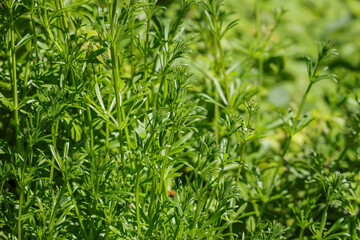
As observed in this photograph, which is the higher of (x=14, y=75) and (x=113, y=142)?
(x=14, y=75)

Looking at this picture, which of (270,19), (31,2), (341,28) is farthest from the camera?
(341,28)

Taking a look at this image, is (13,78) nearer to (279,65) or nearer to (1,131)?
(1,131)

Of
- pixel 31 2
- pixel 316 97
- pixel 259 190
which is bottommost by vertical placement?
pixel 316 97

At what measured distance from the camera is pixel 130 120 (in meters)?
1.28

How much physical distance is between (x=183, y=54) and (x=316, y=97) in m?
2.47

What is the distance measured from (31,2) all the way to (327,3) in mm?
4546

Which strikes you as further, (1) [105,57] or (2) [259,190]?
(2) [259,190]

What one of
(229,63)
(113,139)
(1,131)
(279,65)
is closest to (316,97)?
(279,65)

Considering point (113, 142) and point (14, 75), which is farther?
point (113, 142)

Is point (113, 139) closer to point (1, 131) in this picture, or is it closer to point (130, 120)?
point (130, 120)

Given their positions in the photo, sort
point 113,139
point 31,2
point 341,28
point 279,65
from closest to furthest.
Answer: point 31,2, point 113,139, point 279,65, point 341,28

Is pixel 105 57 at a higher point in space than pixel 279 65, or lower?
higher

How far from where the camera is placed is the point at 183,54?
1.30m

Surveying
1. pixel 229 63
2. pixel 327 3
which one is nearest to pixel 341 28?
pixel 327 3
